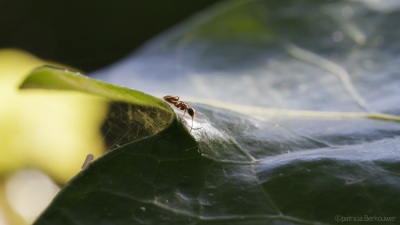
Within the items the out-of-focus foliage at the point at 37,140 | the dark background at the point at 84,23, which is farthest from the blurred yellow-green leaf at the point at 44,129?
the dark background at the point at 84,23

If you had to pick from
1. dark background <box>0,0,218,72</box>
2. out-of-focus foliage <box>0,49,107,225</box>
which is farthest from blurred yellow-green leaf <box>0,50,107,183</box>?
dark background <box>0,0,218,72</box>

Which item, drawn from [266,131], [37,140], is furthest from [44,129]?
[266,131]

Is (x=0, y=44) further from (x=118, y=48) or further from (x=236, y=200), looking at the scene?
(x=236, y=200)

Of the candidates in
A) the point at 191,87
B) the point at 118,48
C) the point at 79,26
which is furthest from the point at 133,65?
the point at 79,26

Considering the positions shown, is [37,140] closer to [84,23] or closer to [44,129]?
[44,129]

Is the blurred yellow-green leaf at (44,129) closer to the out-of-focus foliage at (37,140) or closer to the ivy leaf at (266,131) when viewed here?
the out-of-focus foliage at (37,140)
